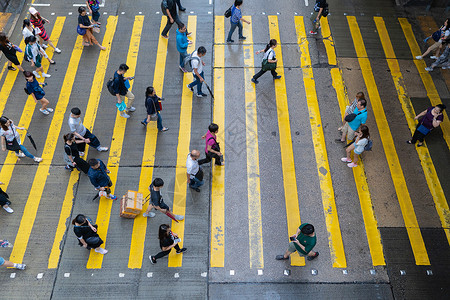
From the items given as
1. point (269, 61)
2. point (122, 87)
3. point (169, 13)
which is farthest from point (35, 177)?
point (269, 61)

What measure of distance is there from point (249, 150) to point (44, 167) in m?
6.18

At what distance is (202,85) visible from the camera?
1227 cm

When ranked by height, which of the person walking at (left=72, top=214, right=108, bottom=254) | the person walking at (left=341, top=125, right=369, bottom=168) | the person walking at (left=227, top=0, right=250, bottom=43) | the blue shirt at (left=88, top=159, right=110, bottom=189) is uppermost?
the person walking at (left=227, top=0, right=250, bottom=43)

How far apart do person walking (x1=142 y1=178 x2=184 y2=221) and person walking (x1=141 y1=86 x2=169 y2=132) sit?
2.75m

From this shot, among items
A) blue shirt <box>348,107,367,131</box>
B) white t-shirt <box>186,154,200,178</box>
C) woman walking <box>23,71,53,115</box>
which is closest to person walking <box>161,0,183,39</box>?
woman walking <box>23,71,53,115</box>

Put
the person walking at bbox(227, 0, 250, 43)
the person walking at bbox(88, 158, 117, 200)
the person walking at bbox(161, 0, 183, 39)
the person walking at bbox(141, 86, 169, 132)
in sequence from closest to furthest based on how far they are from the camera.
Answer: the person walking at bbox(88, 158, 117, 200)
the person walking at bbox(141, 86, 169, 132)
the person walking at bbox(227, 0, 250, 43)
the person walking at bbox(161, 0, 183, 39)

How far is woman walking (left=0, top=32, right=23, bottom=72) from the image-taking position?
11.0 m

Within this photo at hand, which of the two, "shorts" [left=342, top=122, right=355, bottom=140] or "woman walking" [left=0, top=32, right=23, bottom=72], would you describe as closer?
"shorts" [left=342, top=122, right=355, bottom=140]

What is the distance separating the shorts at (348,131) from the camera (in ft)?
33.4

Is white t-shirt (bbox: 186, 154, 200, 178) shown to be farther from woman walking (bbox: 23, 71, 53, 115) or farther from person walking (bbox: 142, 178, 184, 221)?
woman walking (bbox: 23, 71, 53, 115)

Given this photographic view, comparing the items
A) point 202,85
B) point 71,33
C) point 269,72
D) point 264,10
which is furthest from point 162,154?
point 264,10

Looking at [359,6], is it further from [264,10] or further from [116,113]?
[116,113]

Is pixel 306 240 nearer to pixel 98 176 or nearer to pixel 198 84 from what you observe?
pixel 98 176

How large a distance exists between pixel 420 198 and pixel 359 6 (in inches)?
361
